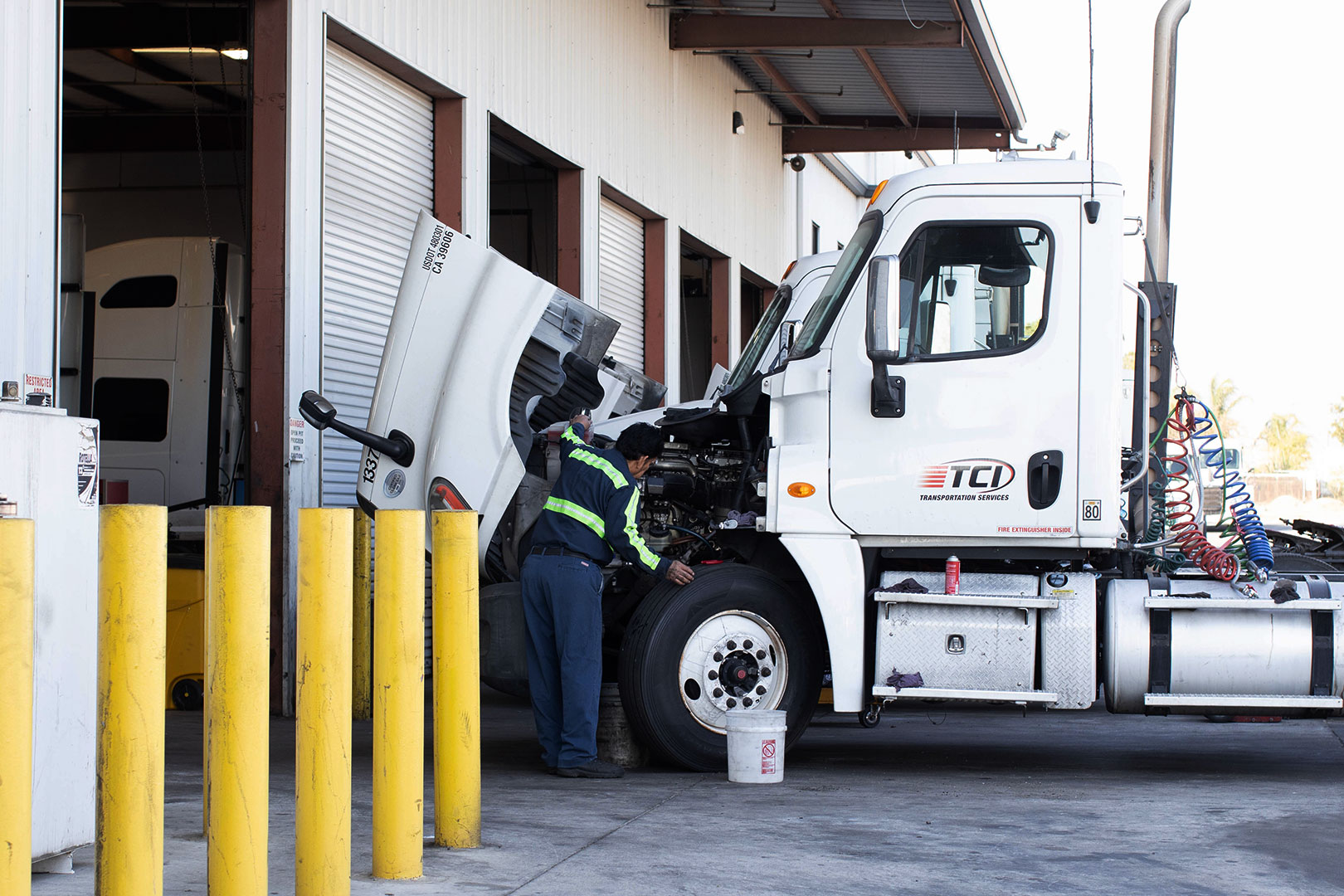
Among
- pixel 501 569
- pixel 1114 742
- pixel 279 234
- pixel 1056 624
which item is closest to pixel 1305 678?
pixel 1056 624

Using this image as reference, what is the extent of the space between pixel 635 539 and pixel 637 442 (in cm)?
54

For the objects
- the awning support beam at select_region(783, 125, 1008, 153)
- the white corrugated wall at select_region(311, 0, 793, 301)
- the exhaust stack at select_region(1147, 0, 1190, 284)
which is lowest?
the exhaust stack at select_region(1147, 0, 1190, 284)

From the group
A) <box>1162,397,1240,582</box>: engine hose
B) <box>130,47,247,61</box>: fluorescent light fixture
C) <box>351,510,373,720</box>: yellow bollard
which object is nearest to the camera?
<box>1162,397,1240,582</box>: engine hose

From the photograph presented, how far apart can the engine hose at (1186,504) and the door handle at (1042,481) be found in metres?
0.91

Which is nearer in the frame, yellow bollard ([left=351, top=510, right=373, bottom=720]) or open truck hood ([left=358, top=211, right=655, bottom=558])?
open truck hood ([left=358, top=211, right=655, bottom=558])

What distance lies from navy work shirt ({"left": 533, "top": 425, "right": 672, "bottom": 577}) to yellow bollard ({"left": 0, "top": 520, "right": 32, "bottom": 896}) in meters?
3.71

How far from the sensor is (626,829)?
549 cm

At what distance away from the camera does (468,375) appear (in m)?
7.36

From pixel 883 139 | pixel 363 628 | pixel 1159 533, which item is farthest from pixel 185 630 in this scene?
pixel 883 139

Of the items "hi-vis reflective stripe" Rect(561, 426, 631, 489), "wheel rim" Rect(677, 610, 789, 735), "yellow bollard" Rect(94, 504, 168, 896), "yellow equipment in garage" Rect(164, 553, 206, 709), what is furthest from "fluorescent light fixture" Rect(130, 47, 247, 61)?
"yellow bollard" Rect(94, 504, 168, 896)

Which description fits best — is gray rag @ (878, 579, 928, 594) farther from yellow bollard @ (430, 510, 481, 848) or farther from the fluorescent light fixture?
the fluorescent light fixture

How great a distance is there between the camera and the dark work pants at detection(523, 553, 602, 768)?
6.74 m

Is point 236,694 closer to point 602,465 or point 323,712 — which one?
point 323,712

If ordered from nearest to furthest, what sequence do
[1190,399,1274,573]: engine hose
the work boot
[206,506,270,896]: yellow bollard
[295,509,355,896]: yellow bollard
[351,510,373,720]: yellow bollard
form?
[206,506,270,896]: yellow bollard < [295,509,355,896]: yellow bollard < the work boot < [1190,399,1274,573]: engine hose < [351,510,373,720]: yellow bollard
